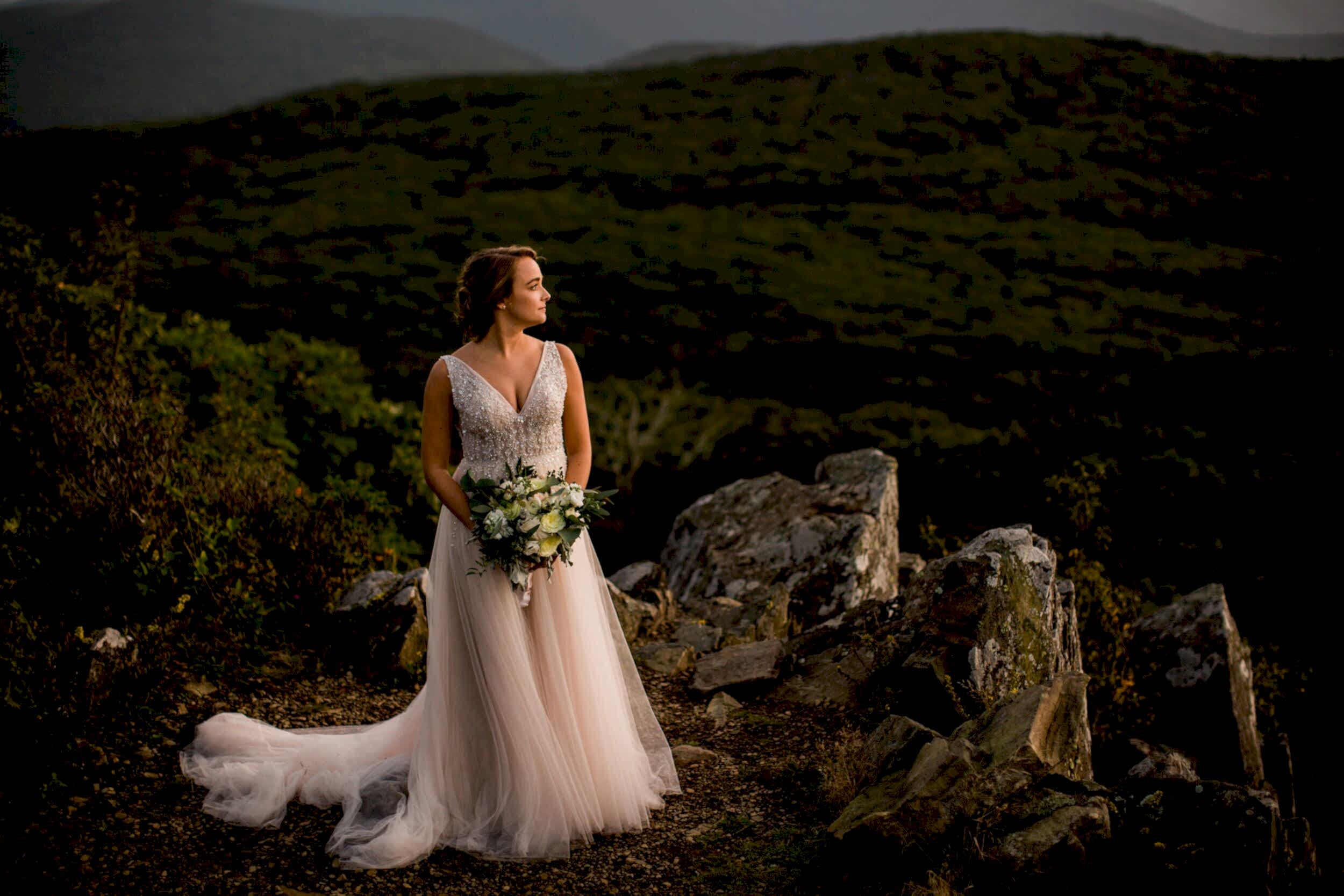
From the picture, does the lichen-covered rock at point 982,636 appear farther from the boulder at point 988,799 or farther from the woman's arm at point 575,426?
the woman's arm at point 575,426

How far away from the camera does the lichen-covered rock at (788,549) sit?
7.98 m

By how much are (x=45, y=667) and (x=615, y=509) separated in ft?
31.8

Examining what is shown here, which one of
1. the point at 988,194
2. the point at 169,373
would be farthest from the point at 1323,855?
the point at 988,194

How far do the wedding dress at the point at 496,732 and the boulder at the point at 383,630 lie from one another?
156 centimetres

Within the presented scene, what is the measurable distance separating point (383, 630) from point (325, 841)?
7.47 ft

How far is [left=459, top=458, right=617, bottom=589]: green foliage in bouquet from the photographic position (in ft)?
13.8

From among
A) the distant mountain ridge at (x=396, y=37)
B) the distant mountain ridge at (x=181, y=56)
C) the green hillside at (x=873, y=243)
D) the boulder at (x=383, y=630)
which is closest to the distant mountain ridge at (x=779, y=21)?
the distant mountain ridge at (x=396, y=37)

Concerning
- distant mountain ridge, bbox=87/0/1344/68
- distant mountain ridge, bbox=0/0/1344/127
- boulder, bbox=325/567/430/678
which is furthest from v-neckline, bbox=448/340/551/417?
distant mountain ridge, bbox=87/0/1344/68

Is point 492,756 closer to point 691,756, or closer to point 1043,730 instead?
point 691,756

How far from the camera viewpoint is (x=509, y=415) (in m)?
4.42

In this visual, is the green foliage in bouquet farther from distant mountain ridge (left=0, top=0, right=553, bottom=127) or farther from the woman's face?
distant mountain ridge (left=0, top=0, right=553, bottom=127)

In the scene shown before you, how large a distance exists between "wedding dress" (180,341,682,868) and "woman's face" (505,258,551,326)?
219 mm

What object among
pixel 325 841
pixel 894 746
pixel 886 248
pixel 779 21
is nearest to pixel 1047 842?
pixel 894 746

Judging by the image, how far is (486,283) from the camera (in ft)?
14.2
